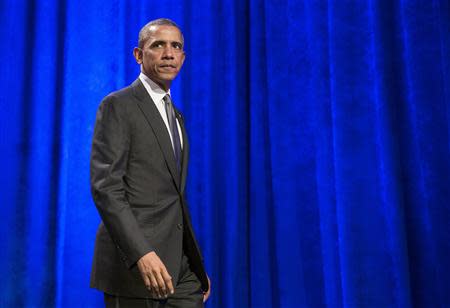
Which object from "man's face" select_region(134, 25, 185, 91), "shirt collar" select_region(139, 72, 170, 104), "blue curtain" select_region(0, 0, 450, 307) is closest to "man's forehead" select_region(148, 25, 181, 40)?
"man's face" select_region(134, 25, 185, 91)

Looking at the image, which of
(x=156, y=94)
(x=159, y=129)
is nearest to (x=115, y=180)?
(x=159, y=129)

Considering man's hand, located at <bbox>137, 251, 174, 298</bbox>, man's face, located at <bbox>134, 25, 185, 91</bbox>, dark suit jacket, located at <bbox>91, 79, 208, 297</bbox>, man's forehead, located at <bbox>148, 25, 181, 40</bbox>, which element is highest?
man's forehead, located at <bbox>148, 25, 181, 40</bbox>

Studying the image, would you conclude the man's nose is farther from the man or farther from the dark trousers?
the dark trousers

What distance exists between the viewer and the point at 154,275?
1230 mm

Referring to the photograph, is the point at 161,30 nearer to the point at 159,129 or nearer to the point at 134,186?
the point at 159,129

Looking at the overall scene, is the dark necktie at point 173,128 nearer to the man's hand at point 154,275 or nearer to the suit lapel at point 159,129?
the suit lapel at point 159,129

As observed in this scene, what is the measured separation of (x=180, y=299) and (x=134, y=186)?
0.36m

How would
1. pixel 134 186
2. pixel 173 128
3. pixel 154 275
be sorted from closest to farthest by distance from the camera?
1. pixel 154 275
2. pixel 134 186
3. pixel 173 128

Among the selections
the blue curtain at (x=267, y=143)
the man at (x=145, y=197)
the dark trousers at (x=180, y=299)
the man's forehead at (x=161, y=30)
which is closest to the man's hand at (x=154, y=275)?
the man at (x=145, y=197)

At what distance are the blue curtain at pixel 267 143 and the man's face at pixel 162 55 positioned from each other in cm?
119

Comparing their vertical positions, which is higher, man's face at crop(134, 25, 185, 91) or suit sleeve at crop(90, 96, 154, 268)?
man's face at crop(134, 25, 185, 91)

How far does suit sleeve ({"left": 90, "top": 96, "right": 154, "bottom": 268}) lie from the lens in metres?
1.25

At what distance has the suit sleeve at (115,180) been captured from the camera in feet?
4.11

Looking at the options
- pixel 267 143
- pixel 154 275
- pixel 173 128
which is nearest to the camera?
pixel 154 275
